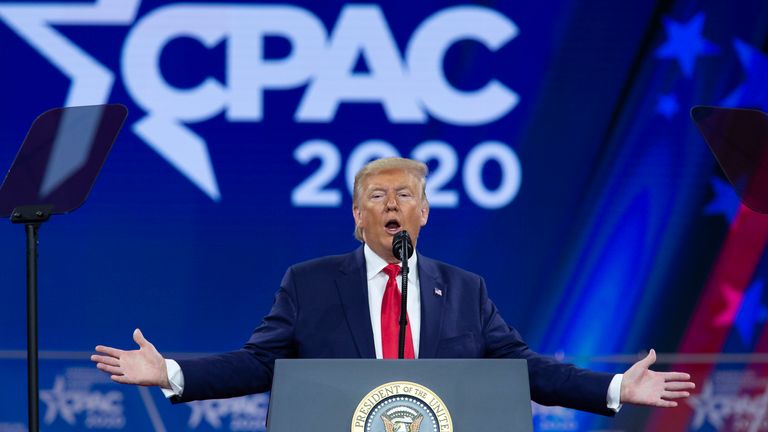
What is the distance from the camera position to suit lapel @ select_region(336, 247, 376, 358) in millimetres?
3004

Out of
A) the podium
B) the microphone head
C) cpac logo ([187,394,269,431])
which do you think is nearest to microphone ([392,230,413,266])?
the microphone head

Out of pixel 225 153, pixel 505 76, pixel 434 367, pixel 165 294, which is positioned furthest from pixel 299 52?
pixel 434 367

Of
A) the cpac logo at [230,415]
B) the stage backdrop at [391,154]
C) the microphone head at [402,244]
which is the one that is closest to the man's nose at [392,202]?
the microphone head at [402,244]

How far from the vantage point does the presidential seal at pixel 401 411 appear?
225 cm

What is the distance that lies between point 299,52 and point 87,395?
1740 mm

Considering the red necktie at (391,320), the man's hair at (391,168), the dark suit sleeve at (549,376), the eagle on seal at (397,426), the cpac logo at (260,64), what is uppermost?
the cpac logo at (260,64)

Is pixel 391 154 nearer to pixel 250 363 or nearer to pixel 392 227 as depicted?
pixel 392 227

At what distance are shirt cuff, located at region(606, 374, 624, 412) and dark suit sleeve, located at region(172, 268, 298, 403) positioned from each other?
2.93 feet

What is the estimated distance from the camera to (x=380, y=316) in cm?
309

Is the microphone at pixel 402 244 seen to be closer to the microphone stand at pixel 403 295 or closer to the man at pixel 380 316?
the microphone stand at pixel 403 295

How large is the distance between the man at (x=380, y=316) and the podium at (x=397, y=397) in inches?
22.6

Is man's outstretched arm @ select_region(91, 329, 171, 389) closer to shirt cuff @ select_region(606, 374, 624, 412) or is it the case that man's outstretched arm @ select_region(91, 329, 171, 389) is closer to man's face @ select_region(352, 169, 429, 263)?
man's face @ select_region(352, 169, 429, 263)

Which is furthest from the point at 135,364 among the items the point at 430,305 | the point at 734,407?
the point at 734,407

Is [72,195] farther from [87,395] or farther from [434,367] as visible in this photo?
[87,395]
